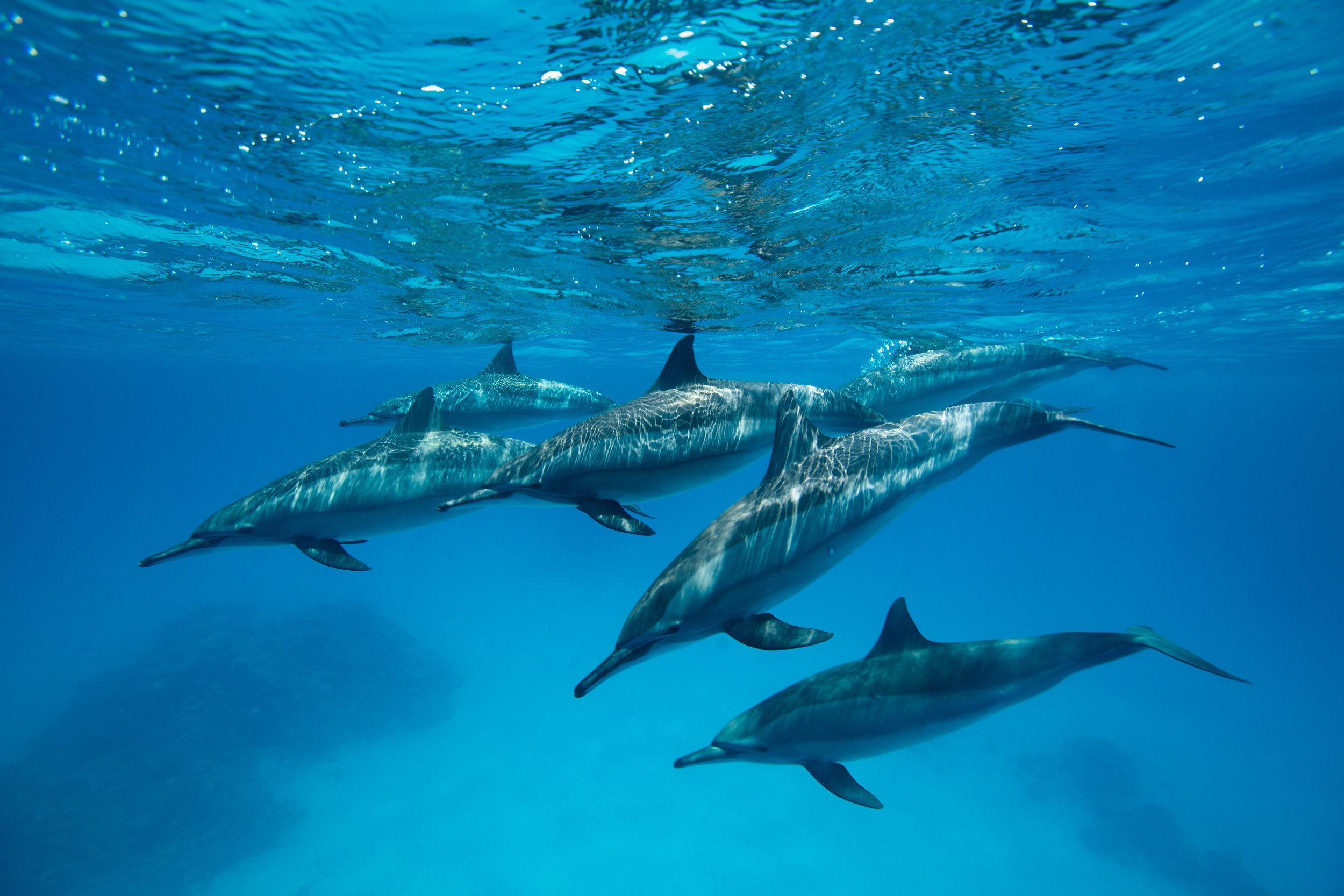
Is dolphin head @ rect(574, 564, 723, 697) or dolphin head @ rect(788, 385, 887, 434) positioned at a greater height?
dolphin head @ rect(788, 385, 887, 434)

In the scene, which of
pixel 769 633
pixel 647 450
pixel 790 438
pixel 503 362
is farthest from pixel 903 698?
pixel 503 362

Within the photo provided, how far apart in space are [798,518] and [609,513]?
5.63 feet

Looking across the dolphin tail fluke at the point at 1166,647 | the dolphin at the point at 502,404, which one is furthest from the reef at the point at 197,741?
the dolphin tail fluke at the point at 1166,647

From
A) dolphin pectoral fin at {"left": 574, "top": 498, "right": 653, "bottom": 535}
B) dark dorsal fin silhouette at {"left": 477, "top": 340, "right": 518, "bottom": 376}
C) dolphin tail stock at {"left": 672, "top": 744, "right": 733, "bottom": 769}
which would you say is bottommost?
dolphin tail stock at {"left": 672, "top": 744, "right": 733, "bottom": 769}

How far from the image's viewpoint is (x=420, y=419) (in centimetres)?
718

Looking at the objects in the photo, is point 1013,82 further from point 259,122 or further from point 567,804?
point 567,804

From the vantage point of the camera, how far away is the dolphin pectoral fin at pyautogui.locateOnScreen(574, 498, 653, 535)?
4.75 meters

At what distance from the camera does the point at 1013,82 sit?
6609mm

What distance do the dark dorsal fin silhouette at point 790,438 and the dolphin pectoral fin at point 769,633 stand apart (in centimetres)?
128

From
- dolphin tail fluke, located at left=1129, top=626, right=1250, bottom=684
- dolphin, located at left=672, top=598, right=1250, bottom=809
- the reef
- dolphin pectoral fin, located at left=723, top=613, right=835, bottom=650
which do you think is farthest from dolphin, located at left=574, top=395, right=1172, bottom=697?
the reef

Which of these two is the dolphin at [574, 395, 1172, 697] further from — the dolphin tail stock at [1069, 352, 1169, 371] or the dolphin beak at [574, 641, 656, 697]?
the dolphin tail stock at [1069, 352, 1169, 371]

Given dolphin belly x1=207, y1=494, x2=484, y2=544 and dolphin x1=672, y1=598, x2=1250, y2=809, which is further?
dolphin belly x1=207, y1=494, x2=484, y2=544

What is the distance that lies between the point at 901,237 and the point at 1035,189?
2.62 metres

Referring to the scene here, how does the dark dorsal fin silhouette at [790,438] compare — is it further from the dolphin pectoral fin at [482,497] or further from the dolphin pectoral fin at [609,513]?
the dolphin pectoral fin at [482,497]
